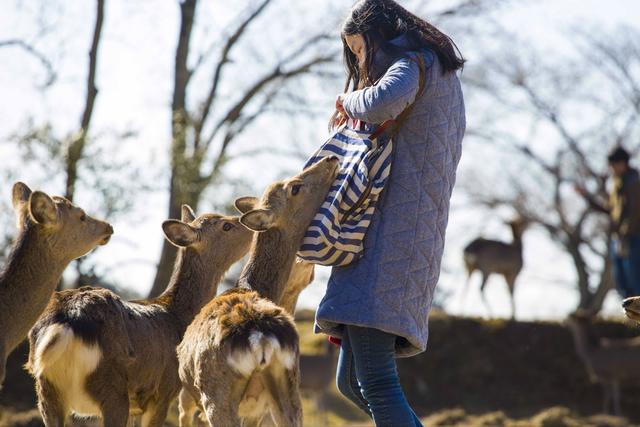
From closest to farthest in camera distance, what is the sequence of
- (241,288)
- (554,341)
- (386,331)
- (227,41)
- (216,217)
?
1. (386,331)
2. (241,288)
3. (216,217)
4. (554,341)
5. (227,41)

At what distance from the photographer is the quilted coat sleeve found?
5141mm

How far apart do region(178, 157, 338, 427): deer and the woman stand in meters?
0.27

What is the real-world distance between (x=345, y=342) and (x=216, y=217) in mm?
2448

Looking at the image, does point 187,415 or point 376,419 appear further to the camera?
point 187,415

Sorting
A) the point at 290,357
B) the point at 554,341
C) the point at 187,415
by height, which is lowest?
the point at 187,415

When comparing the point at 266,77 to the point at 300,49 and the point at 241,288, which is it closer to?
the point at 300,49

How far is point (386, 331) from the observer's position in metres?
5.16

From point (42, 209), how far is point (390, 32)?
8.26ft

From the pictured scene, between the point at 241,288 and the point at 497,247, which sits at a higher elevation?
the point at 497,247

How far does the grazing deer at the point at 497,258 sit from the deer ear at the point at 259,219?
1202cm

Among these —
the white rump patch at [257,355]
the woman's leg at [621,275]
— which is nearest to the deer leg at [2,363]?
the white rump patch at [257,355]

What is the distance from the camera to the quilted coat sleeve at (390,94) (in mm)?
5141

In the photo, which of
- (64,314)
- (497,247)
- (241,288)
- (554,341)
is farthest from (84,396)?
(497,247)

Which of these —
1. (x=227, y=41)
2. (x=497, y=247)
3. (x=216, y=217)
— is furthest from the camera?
(x=497, y=247)
